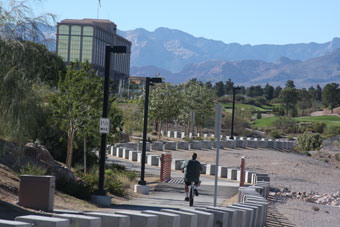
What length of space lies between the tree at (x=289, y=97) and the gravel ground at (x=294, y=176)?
88117 mm

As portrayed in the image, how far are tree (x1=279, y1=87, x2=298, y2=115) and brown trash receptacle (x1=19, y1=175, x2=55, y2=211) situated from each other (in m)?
130

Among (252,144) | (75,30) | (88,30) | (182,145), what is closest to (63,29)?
(75,30)

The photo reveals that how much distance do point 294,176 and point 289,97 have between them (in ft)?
351

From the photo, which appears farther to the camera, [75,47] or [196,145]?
[75,47]

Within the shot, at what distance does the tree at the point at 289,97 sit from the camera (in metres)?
140

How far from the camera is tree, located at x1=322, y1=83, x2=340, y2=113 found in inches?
5738

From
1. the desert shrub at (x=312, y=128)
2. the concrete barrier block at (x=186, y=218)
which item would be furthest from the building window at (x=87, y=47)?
the concrete barrier block at (x=186, y=218)

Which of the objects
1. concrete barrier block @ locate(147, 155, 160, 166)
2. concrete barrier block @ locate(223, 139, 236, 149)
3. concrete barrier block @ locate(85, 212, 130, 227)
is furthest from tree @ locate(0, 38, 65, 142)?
concrete barrier block @ locate(223, 139, 236, 149)

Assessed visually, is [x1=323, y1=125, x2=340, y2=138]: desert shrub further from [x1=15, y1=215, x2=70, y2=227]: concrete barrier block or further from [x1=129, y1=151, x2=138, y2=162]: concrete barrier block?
[x1=15, y1=215, x2=70, y2=227]: concrete barrier block

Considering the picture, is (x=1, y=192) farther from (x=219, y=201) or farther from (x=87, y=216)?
(x=219, y=201)

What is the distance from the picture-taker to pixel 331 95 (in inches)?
5812

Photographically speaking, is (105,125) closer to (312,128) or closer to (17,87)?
(17,87)

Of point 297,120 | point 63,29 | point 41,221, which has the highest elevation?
point 63,29

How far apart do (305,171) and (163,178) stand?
1638 centimetres
